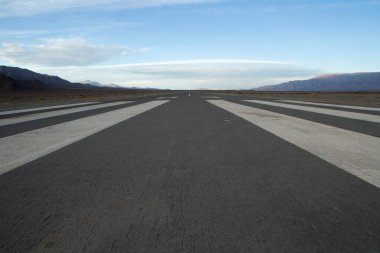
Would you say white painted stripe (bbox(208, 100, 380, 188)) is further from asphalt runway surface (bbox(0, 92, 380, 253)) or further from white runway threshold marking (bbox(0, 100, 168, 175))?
white runway threshold marking (bbox(0, 100, 168, 175))

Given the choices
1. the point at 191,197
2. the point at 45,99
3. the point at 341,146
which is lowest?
the point at 45,99

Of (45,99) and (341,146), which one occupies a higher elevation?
(341,146)

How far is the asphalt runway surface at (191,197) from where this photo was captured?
2258mm

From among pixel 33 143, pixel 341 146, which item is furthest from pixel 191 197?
pixel 33 143

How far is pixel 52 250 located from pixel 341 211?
2.07 metres

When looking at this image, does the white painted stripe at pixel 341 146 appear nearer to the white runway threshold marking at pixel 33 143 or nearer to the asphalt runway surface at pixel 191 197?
the asphalt runway surface at pixel 191 197

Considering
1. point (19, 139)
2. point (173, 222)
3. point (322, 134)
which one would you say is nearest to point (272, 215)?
point (173, 222)

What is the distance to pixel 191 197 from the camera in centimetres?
307

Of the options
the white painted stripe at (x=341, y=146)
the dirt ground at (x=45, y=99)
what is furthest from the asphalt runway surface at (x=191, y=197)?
the dirt ground at (x=45, y=99)

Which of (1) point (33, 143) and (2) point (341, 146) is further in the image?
(1) point (33, 143)

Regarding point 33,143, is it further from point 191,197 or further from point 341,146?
point 341,146

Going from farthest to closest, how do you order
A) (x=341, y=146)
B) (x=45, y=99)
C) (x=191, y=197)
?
1. (x=45, y=99)
2. (x=341, y=146)
3. (x=191, y=197)

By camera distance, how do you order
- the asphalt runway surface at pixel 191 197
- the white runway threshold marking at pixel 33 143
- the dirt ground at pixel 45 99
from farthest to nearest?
the dirt ground at pixel 45 99
the white runway threshold marking at pixel 33 143
the asphalt runway surface at pixel 191 197

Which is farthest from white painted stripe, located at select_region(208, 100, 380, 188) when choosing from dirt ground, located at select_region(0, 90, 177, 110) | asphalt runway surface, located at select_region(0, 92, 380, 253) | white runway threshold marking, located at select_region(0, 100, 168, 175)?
dirt ground, located at select_region(0, 90, 177, 110)
